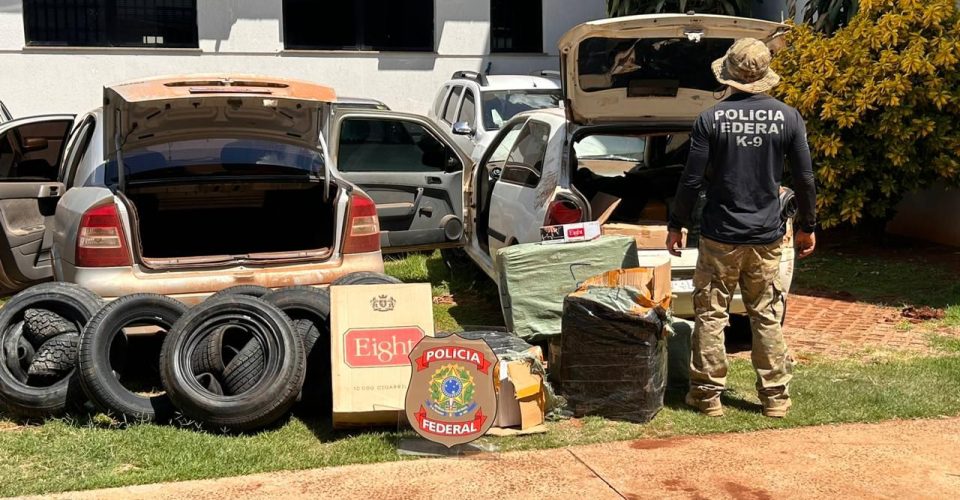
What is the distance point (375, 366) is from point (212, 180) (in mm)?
1959

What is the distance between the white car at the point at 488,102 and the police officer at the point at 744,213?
246 inches

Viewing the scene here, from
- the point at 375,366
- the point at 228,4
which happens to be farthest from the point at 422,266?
the point at 228,4

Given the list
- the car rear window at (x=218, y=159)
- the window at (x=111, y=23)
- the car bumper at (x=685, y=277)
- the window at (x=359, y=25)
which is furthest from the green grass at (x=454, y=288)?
the window at (x=111, y=23)

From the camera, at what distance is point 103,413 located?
5.69m

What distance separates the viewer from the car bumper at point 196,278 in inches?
247

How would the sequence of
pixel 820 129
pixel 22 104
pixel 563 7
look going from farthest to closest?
pixel 563 7, pixel 22 104, pixel 820 129

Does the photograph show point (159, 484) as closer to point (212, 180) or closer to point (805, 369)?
point (212, 180)

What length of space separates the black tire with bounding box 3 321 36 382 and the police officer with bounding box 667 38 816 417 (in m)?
3.63

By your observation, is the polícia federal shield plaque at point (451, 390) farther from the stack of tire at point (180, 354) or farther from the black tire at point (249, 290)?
the black tire at point (249, 290)

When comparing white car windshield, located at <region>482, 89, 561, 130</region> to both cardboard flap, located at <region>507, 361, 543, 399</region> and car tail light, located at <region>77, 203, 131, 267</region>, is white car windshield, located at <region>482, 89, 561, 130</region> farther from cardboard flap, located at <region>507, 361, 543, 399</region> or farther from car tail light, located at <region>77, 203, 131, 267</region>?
cardboard flap, located at <region>507, 361, 543, 399</region>

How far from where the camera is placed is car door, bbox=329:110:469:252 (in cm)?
951

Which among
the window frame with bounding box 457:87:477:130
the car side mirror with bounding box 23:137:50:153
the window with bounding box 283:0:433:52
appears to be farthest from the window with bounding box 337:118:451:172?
the window with bounding box 283:0:433:52

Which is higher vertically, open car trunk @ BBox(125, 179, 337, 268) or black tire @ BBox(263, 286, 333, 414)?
open car trunk @ BBox(125, 179, 337, 268)

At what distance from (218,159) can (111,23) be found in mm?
11554
